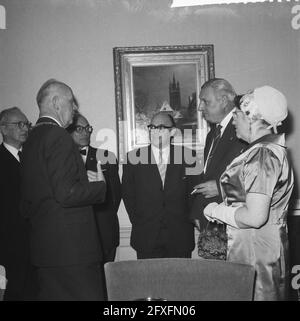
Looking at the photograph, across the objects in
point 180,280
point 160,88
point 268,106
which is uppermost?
point 160,88

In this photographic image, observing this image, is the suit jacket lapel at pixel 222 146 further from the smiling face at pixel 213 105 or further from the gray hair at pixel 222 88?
the gray hair at pixel 222 88

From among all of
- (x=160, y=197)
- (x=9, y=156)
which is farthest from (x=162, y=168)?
(x=9, y=156)

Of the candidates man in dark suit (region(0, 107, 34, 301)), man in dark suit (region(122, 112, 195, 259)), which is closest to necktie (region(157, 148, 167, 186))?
man in dark suit (region(122, 112, 195, 259))

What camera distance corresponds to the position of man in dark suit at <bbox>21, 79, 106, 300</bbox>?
248 cm

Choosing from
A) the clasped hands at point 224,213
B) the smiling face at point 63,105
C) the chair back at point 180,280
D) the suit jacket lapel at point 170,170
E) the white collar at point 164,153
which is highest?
the smiling face at point 63,105

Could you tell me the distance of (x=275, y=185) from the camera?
1929 millimetres

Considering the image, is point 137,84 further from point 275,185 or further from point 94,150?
point 275,185

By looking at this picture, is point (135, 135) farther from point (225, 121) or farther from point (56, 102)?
point (56, 102)

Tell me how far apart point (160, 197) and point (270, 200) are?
2004mm

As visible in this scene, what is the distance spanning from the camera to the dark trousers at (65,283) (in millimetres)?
2529

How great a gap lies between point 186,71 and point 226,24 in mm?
673

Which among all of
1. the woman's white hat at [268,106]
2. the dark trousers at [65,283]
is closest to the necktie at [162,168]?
the dark trousers at [65,283]

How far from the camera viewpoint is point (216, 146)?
3104 mm
